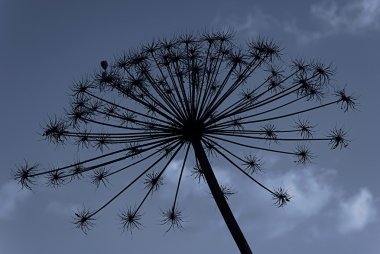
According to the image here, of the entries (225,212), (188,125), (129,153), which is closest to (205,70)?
(188,125)

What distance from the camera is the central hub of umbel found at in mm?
12250

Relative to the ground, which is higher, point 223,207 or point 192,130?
point 192,130

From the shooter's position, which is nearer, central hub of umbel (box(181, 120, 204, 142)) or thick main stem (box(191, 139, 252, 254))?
thick main stem (box(191, 139, 252, 254))

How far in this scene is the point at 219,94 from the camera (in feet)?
42.4

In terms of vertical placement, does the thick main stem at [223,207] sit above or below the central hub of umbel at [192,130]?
below

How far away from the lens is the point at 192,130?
40.4 ft

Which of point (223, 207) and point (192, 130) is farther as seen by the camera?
point (192, 130)

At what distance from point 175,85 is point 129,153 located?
2317 mm

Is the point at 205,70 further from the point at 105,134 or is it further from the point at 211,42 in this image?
the point at 105,134

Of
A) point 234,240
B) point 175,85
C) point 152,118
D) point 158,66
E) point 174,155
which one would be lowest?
point 234,240

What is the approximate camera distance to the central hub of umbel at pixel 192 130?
1225 centimetres

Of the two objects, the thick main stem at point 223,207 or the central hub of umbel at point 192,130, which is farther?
the central hub of umbel at point 192,130

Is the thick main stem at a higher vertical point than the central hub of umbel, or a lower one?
lower

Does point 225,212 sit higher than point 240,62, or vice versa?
point 240,62
